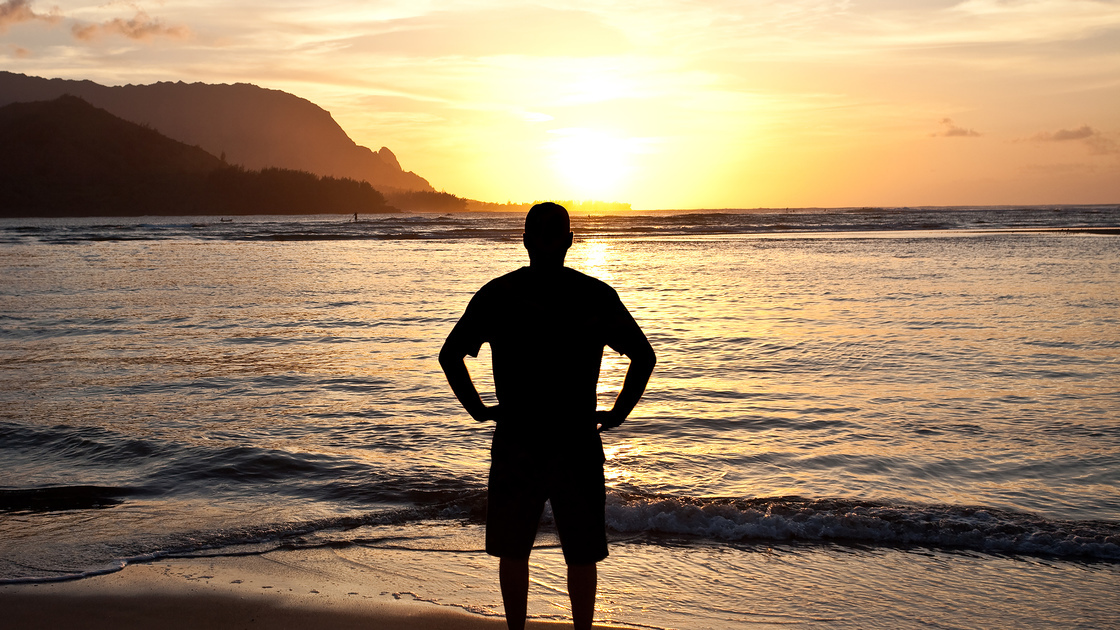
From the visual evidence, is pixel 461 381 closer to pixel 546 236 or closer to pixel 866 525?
pixel 546 236

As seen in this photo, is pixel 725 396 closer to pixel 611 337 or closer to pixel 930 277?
pixel 611 337

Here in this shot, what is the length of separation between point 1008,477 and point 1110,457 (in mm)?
1229

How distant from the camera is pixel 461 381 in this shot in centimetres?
309

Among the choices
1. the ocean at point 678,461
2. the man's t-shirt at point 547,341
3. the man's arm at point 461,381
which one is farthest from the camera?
the ocean at point 678,461

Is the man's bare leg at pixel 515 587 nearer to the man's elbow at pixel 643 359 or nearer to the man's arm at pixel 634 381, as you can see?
the man's arm at pixel 634 381

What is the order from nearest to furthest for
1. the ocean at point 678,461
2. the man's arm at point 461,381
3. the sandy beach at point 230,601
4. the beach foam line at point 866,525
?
the man's arm at point 461,381, the sandy beach at point 230,601, the ocean at point 678,461, the beach foam line at point 866,525

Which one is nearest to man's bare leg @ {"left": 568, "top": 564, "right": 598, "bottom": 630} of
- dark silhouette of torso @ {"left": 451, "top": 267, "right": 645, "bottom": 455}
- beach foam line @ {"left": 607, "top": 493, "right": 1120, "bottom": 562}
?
dark silhouette of torso @ {"left": 451, "top": 267, "right": 645, "bottom": 455}

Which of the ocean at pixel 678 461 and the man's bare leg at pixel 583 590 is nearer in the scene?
the man's bare leg at pixel 583 590

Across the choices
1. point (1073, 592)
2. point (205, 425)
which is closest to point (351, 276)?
point (205, 425)

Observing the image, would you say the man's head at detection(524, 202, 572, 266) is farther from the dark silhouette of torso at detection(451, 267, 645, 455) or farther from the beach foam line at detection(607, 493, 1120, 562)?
the beach foam line at detection(607, 493, 1120, 562)

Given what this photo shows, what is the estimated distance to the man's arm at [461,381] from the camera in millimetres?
3047

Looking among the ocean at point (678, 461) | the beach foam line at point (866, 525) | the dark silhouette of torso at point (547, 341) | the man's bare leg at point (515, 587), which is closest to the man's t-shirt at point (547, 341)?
the dark silhouette of torso at point (547, 341)

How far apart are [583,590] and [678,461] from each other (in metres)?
3.82

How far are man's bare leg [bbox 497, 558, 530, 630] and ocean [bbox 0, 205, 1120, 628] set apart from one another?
3.28 feet
